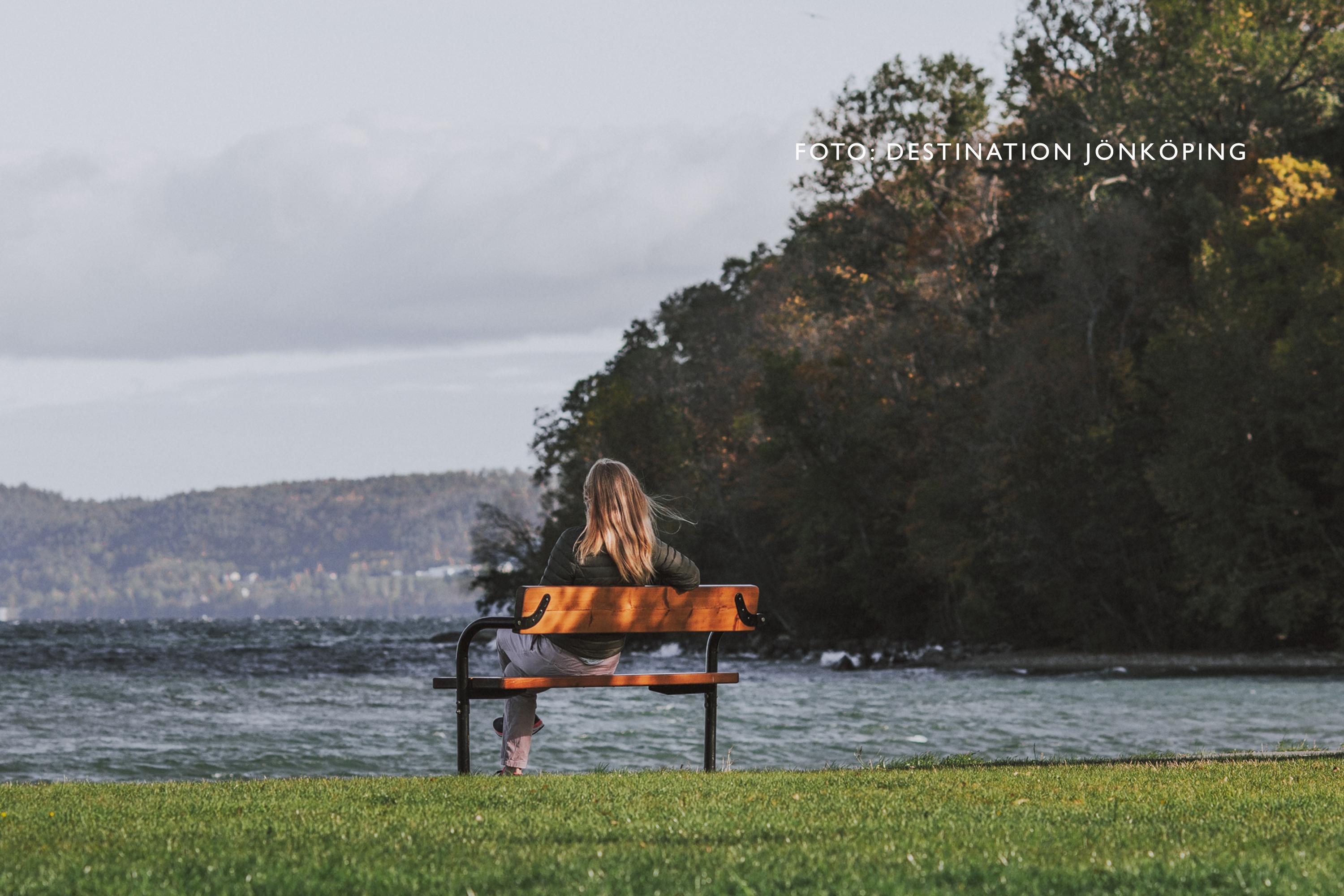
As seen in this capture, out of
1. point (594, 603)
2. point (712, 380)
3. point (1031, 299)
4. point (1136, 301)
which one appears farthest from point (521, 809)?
point (712, 380)

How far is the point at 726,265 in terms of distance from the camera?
72.1 meters

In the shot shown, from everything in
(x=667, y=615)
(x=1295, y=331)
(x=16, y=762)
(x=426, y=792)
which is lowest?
(x=16, y=762)

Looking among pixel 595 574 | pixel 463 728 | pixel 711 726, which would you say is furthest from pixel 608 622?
pixel 711 726

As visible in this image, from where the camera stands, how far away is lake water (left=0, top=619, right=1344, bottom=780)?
1727 centimetres

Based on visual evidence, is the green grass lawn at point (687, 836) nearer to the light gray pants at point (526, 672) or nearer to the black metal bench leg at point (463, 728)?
the black metal bench leg at point (463, 728)

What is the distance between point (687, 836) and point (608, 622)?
355 cm

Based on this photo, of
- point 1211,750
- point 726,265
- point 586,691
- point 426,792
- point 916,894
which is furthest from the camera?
point 726,265

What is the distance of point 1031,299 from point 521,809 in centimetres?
4211

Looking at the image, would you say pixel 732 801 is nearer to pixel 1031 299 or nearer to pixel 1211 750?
pixel 1211 750

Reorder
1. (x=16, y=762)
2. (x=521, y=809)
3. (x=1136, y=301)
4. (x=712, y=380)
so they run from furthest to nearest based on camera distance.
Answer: (x=712, y=380)
(x=1136, y=301)
(x=16, y=762)
(x=521, y=809)

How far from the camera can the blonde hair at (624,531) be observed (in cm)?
962

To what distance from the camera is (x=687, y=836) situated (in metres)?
6.09

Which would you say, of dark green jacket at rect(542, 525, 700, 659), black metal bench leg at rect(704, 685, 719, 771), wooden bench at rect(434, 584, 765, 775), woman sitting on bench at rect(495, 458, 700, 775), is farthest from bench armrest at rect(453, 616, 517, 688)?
black metal bench leg at rect(704, 685, 719, 771)

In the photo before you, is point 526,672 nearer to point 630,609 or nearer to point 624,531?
point 630,609
